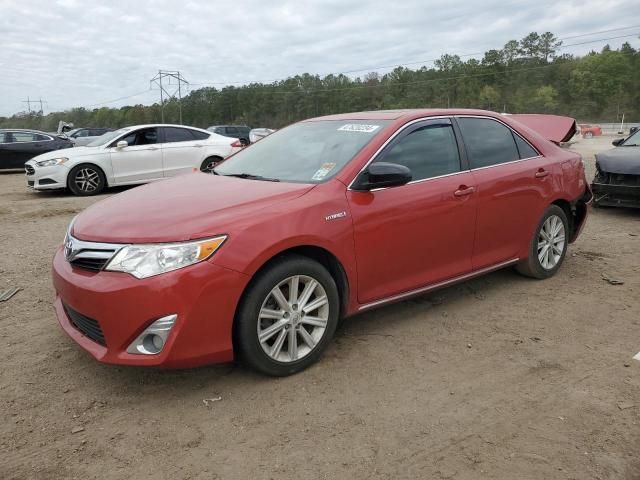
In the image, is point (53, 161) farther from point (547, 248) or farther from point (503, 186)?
point (547, 248)

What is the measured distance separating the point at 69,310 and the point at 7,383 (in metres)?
0.59

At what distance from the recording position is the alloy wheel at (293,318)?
3061 millimetres

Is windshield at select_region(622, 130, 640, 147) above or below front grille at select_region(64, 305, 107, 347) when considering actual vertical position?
above

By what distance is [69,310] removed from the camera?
3135mm

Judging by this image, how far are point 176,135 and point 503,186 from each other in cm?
861

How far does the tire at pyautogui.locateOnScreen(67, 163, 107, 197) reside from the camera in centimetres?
1040

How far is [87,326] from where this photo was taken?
2.98 metres

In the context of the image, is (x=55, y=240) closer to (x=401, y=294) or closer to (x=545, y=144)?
(x=401, y=294)

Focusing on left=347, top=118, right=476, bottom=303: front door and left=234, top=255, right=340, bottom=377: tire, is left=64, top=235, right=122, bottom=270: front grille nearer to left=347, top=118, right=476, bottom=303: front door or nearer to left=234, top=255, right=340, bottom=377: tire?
left=234, top=255, right=340, bottom=377: tire

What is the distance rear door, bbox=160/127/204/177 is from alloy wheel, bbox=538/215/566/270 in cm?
792

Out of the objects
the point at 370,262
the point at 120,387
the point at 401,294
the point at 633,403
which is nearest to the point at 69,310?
the point at 120,387

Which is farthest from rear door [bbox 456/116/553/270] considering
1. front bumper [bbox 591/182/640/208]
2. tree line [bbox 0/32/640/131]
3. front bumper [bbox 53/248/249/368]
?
tree line [bbox 0/32/640/131]

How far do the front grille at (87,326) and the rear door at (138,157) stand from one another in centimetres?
814

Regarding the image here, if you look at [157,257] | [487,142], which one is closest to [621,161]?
[487,142]
